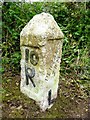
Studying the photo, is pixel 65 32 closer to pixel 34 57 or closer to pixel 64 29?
pixel 64 29

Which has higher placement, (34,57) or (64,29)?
(64,29)

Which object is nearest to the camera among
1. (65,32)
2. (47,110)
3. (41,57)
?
(41,57)

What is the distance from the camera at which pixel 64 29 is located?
378 cm

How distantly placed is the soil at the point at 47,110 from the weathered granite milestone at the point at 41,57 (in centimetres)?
8

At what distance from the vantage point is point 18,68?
309 cm

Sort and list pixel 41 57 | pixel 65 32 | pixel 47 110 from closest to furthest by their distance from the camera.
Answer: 1. pixel 41 57
2. pixel 47 110
3. pixel 65 32

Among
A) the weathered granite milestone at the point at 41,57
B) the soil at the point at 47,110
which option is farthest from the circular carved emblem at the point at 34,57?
the soil at the point at 47,110

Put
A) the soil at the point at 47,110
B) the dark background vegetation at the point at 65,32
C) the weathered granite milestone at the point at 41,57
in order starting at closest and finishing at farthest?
the weathered granite milestone at the point at 41,57, the soil at the point at 47,110, the dark background vegetation at the point at 65,32

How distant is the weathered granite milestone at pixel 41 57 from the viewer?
219 centimetres

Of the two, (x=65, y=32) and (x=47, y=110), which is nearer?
(x=47, y=110)

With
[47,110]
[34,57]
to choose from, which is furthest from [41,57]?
[47,110]

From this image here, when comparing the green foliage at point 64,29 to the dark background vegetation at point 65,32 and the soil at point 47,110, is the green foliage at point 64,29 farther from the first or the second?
the soil at point 47,110

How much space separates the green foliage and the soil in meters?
0.32

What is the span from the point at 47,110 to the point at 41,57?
0.53 m
